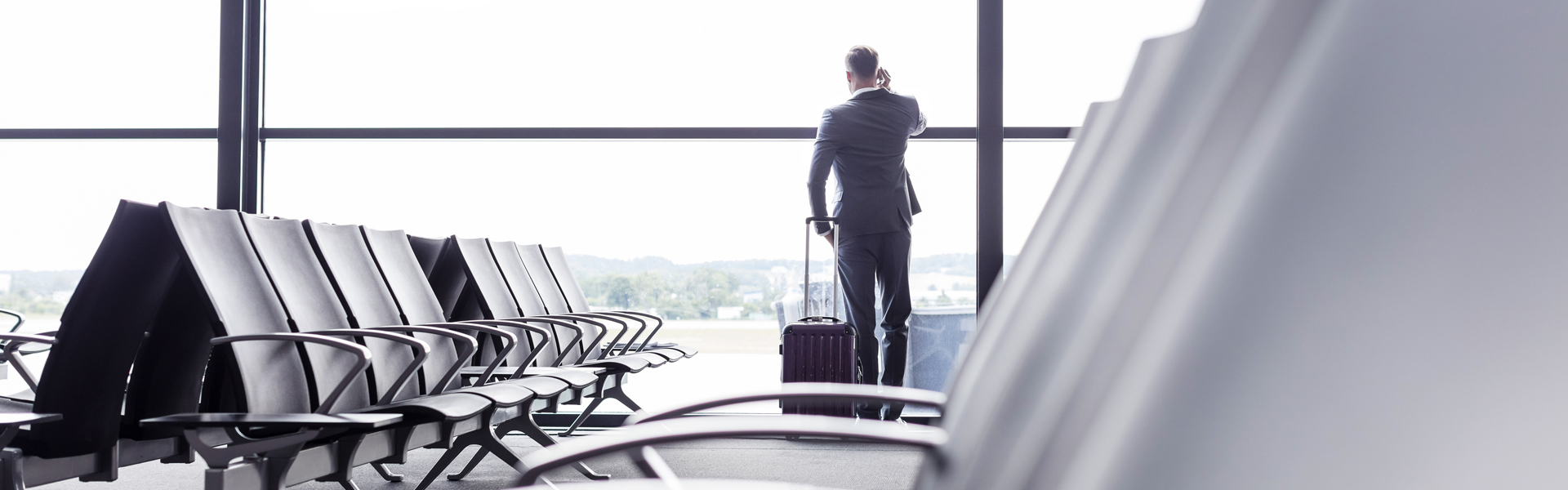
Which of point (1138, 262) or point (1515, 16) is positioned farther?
point (1138, 262)

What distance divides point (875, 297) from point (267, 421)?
8.38 ft

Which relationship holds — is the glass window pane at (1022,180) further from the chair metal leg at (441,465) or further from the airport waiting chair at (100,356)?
the airport waiting chair at (100,356)

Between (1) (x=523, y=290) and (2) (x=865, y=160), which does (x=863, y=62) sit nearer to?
(2) (x=865, y=160)

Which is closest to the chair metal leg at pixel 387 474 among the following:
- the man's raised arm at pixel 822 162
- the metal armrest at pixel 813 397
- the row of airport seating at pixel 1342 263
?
the man's raised arm at pixel 822 162

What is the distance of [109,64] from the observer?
429 centimetres

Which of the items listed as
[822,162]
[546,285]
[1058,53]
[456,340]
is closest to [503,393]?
[456,340]

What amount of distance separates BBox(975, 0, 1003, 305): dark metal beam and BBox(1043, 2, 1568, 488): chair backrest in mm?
3758

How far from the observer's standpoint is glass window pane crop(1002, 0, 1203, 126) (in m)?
4.16

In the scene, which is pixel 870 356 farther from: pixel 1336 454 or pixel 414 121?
pixel 1336 454

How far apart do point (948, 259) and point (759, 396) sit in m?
3.19

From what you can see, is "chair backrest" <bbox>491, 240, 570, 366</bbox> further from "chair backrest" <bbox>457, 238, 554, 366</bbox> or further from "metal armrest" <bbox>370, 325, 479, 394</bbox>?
"metal armrest" <bbox>370, 325, 479, 394</bbox>

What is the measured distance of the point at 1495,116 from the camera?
1.14ft

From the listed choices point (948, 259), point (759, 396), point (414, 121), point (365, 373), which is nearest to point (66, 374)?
point (365, 373)

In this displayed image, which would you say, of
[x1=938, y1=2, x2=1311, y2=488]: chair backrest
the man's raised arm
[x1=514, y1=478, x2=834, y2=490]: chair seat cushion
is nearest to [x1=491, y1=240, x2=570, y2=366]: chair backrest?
the man's raised arm
